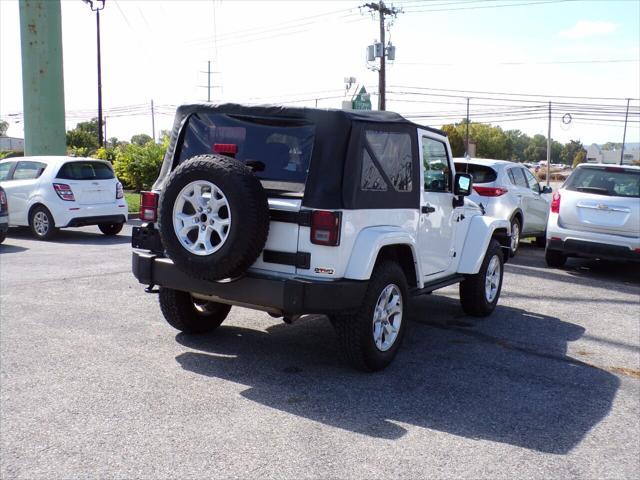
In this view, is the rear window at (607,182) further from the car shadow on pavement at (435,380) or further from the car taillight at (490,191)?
the car shadow on pavement at (435,380)

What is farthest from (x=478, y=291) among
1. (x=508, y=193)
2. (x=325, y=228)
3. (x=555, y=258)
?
(x=508, y=193)

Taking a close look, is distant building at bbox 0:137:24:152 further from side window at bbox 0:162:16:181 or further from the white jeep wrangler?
the white jeep wrangler

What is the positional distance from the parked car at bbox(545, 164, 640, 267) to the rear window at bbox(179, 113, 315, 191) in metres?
6.58

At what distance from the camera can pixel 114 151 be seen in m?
29.8

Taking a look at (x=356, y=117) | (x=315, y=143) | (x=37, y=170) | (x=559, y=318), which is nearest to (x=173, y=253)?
(x=315, y=143)

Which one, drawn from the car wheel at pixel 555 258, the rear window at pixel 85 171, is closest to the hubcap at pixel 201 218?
the car wheel at pixel 555 258

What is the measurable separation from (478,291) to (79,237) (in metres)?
9.14

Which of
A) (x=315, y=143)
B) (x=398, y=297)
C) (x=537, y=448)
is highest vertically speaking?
(x=315, y=143)

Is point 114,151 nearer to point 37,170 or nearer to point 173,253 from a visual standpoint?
point 37,170

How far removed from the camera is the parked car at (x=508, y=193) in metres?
12.1

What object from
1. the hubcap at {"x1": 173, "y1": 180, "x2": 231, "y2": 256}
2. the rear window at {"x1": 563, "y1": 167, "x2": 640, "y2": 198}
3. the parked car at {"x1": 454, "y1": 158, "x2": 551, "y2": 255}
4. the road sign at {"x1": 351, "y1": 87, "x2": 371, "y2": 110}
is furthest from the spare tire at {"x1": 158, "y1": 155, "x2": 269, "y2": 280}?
the road sign at {"x1": 351, "y1": 87, "x2": 371, "y2": 110}

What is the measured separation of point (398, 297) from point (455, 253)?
1.55 m

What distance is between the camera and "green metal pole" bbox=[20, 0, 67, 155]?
19562mm

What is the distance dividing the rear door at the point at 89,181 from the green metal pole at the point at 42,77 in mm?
7997
